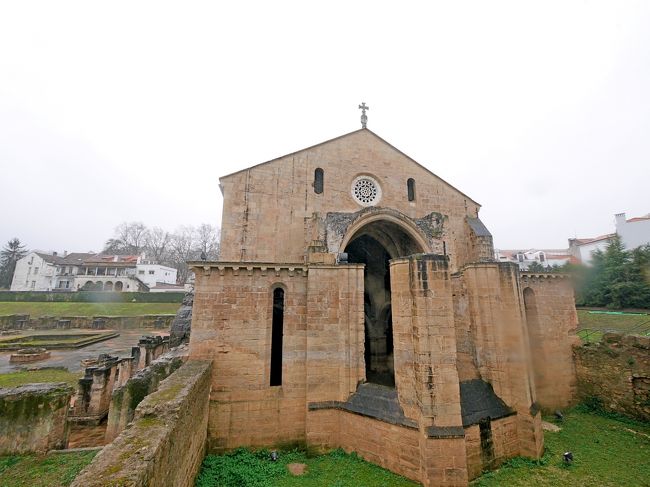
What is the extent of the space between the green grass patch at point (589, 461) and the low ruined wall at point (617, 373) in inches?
26.0

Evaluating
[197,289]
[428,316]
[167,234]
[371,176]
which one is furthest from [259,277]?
[167,234]

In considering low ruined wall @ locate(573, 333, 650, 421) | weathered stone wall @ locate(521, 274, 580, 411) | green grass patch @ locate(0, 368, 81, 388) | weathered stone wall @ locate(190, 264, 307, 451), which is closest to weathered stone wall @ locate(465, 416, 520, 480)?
weathered stone wall @ locate(190, 264, 307, 451)

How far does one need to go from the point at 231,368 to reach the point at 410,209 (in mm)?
11007

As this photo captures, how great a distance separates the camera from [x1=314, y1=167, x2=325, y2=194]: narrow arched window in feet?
47.8

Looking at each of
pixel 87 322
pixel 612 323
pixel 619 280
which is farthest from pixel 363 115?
pixel 87 322

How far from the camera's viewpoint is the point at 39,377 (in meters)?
15.2

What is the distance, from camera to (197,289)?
914cm

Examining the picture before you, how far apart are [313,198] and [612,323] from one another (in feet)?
62.3

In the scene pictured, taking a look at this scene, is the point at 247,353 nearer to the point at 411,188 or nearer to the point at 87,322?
the point at 411,188

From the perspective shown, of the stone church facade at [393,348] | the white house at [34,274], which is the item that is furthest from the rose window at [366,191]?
the white house at [34,274]

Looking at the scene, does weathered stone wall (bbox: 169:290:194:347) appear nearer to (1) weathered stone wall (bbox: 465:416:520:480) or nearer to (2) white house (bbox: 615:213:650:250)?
(1) weathered stone wall (bbox: 465:416:520:480)

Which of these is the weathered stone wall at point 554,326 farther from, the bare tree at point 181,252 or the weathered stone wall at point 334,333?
the bare tree at point 181,252

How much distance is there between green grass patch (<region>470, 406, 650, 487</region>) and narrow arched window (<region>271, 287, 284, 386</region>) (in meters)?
5.98

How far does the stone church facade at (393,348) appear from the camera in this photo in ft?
24.7
